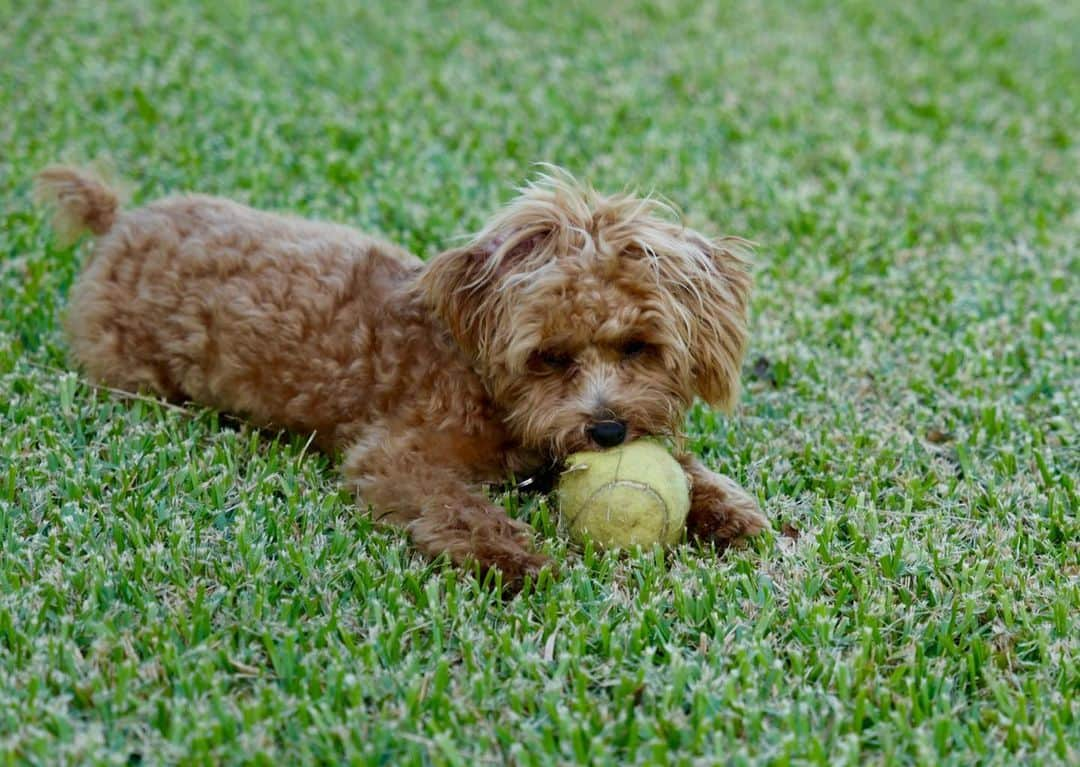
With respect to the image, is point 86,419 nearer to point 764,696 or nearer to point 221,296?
point 221,296

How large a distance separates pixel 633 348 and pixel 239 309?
1447 millimetres

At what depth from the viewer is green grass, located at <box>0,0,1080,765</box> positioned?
10.3ft

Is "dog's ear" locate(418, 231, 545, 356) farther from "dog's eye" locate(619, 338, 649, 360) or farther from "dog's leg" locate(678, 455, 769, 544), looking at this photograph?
"dog's leg" locate(678, 455, 769, 544)

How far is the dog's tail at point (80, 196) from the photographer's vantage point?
16.9ft

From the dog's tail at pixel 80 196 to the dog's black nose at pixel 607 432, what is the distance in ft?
7.82

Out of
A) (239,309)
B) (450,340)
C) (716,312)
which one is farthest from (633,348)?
(239,309)

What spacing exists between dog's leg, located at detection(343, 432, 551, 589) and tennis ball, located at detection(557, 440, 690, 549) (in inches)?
8.2

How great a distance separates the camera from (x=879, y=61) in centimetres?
936

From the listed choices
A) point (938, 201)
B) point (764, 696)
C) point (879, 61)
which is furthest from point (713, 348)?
point (879, 61)

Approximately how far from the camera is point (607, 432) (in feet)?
12.8

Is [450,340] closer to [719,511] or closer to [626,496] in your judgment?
[626,496]

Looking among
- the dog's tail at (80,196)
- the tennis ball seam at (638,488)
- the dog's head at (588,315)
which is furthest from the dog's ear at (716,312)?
the dog's tail at (80,196)

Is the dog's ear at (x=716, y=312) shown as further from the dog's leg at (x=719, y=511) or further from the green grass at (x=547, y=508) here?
the green grass at (x=547, y=508)

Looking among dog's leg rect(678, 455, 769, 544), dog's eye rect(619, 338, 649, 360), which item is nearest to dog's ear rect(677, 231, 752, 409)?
dog's eye rect(619, 338, 649, 360)
